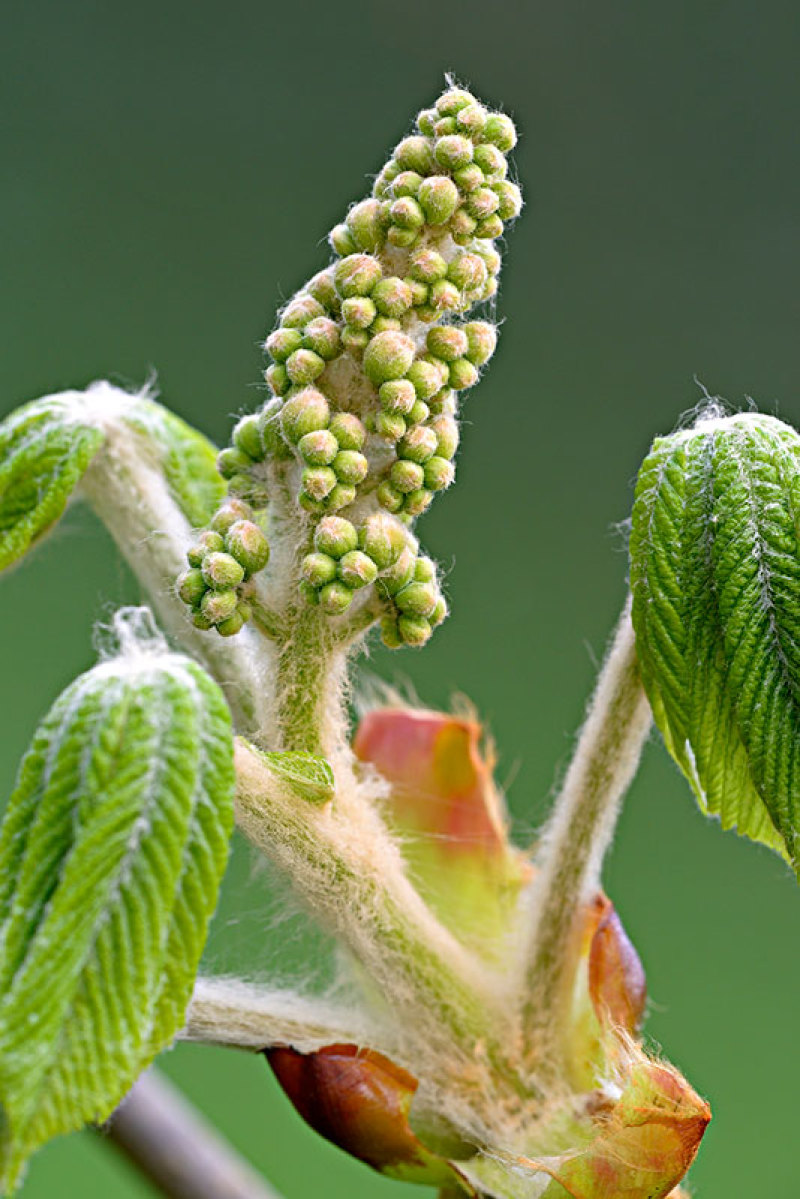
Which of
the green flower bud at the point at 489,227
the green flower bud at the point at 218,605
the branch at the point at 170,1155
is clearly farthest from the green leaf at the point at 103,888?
the branch at the point at 170,1155

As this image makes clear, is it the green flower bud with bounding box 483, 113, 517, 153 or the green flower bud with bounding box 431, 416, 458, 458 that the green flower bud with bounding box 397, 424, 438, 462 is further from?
the green flower bud with bounding box 483, 113, 517, 153

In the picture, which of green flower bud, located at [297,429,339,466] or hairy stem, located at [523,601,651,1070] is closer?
green flower bud, located at [297,429,339,466]

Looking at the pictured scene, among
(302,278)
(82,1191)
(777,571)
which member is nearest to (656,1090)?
(777,571)

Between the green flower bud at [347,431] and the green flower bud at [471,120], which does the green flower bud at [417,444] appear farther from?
the green flower bud at [471,120]

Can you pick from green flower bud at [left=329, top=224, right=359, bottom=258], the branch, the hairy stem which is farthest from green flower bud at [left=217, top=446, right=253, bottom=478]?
the branch

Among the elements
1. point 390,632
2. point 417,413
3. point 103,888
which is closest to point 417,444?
point 417,413

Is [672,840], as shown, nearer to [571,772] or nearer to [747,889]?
[747,889]

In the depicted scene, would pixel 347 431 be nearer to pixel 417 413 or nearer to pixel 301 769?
pixel 417 413
